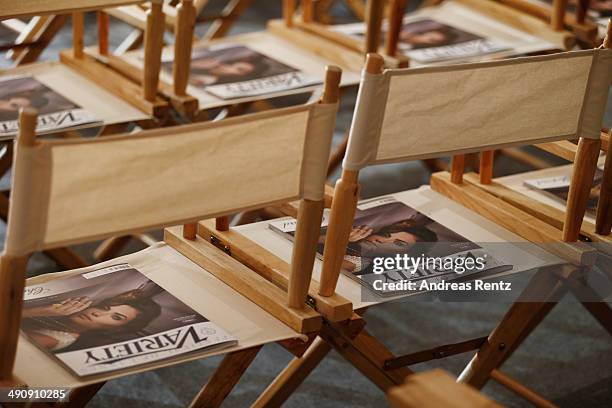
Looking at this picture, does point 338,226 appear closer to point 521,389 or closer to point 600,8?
point 521,389

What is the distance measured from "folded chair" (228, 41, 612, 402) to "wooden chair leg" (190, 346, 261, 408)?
17cm

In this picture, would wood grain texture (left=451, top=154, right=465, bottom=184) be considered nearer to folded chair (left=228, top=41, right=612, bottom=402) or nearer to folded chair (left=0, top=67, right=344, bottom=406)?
folded chair (left=228, top=41, right=612, bottom=402)

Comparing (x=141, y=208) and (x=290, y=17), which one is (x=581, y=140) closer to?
(x=141, y=208)

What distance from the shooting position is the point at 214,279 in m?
2.28

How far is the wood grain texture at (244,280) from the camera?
6.88ft

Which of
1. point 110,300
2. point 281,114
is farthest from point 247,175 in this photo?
point 110,300

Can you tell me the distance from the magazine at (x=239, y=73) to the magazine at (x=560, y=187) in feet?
2.50

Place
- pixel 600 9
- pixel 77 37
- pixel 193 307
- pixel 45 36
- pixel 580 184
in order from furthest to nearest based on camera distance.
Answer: pixel 600 9
pixel 45 36
pixel 77 37
pixel 580 184
pixel 193 307

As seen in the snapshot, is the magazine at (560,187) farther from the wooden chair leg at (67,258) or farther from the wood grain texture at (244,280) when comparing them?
the wooden chair leg at (67,258)

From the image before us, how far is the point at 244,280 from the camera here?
2.22 m

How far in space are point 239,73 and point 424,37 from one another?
686mm

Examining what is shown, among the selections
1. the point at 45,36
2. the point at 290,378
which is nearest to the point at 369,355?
the point at 290,378

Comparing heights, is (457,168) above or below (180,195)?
below

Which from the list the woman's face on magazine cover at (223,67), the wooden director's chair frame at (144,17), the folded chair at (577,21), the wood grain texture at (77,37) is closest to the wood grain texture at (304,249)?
the wooden director's chair frame at (144,17)
